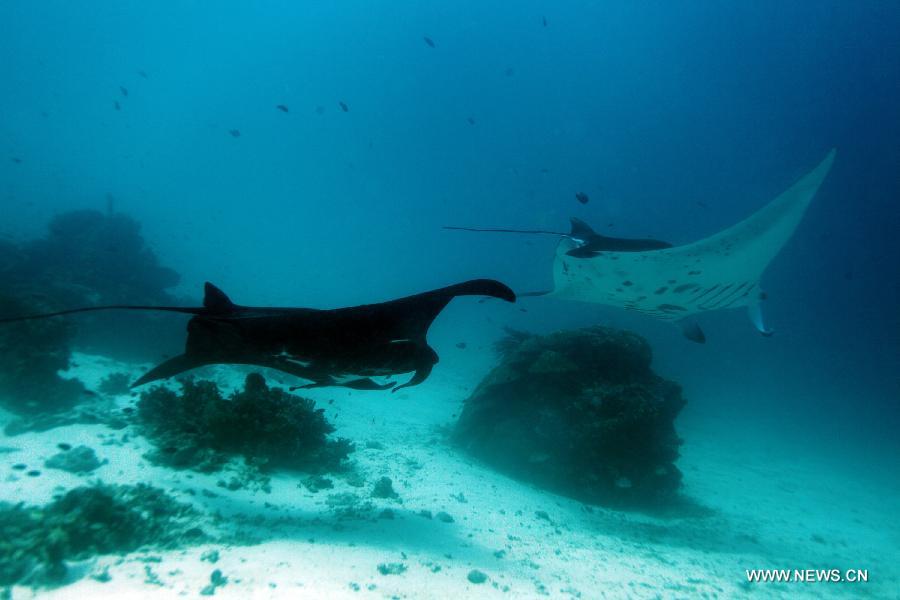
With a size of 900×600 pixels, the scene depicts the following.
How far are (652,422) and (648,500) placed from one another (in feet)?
5.06

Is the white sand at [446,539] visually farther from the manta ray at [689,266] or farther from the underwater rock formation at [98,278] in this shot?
the manta ray at [689,266]

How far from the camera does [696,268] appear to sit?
4879mm

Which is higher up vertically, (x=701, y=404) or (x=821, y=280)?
(x=821, y=280)

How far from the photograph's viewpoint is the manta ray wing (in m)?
4.33

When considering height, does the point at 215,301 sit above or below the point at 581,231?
below

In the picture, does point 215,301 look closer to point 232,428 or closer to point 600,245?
point 232,428

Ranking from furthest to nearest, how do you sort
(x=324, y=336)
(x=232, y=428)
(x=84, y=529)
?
1. (x=232, y=428)
2. (x=84, y=529)
3. (x=324, y=336)

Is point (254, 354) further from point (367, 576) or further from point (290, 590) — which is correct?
point (367, 576)

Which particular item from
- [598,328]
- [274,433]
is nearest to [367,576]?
[274,433]

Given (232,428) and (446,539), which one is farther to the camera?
(232,428)

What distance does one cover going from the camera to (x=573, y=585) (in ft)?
14.5

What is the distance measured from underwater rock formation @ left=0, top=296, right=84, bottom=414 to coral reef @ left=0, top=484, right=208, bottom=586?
3339 mm

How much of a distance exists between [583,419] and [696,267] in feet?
13.5

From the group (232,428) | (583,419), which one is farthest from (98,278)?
(583,419)
